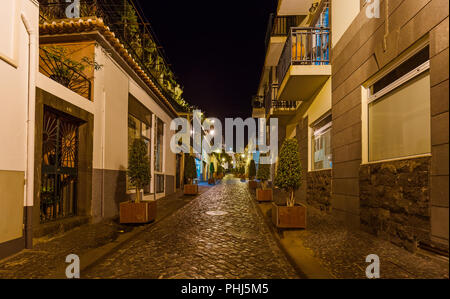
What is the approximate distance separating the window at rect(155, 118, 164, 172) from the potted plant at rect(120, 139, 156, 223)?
6.37 metres

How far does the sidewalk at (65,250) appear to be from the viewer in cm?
395

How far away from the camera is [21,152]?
16.5 feet

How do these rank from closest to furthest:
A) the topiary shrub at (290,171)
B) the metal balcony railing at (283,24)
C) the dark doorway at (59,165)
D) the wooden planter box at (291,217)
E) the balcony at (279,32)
A: 1. the dark doorway at (59,165)
2. the wooden planter box at (291,217)
3. the topiary shrub at (290,171)
4. the balcony at (279,32)
5. the metal balcony railing at (283,24)

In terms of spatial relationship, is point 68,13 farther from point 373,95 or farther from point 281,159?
point 373,95

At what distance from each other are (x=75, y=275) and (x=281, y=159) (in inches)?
202

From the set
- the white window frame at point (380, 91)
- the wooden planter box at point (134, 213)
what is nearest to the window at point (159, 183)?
the wooden planter box at point (134, 213)

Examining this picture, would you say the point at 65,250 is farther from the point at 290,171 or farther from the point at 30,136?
the point at 290,171

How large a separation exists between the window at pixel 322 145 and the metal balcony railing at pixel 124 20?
24.5ft

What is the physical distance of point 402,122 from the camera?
5395mm

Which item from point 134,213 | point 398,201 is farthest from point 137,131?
point 398,201

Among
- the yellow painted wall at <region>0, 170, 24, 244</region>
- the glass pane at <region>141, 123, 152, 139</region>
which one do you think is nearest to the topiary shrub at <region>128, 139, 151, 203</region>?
the yellow painted wall at <region>0, 170, 24, 244</region>

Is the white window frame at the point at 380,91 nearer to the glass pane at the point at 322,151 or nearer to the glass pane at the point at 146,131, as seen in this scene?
the glass pane at the point at 322,151

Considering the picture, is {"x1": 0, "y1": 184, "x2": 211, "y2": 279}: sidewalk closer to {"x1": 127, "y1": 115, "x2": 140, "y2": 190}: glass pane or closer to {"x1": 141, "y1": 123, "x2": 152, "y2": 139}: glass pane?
{"x1": 127, "y1": 115, "x2": 140, "y2": 190}: glass pane
